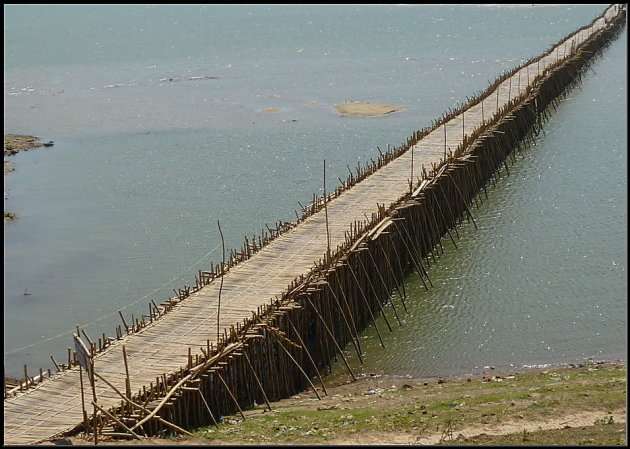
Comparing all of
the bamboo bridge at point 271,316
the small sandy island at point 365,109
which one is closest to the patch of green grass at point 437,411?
the bamboo bridge at point 271,316

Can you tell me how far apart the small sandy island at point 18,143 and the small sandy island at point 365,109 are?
1887cm

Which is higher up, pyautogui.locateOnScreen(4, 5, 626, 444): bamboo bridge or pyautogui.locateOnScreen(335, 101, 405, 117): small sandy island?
pyautogui.locateOnScreen(335, 101, 405, 117): small sandy island

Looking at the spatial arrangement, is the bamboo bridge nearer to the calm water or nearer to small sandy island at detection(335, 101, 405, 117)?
the calm water

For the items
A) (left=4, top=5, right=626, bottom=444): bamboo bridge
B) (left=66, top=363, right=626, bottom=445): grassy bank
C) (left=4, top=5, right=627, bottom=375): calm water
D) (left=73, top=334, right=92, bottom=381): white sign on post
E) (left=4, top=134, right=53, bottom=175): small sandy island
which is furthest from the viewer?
(left=4, top=134, right=53, bottom=175): small sandy island

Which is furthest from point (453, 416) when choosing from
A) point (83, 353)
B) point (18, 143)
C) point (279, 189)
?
point (18, 143)

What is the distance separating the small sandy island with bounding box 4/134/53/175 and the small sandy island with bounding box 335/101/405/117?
61.9 ft

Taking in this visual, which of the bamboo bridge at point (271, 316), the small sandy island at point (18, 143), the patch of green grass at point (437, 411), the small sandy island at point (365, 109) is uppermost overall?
the small sandy island at point (365, 109)

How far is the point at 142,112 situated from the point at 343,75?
2069 centimetres

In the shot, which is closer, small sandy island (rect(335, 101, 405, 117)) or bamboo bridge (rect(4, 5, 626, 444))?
bamboo bridge (rect(4, 5, 626, 444))

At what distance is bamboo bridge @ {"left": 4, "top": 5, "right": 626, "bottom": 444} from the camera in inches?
729

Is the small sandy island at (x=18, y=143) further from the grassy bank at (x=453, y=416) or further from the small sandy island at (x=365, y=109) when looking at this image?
the grassy bank at (x=453, y=416)

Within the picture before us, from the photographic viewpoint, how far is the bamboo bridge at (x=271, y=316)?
60.7 ft

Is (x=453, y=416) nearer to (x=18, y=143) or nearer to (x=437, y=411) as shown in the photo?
(x=437, y=411)

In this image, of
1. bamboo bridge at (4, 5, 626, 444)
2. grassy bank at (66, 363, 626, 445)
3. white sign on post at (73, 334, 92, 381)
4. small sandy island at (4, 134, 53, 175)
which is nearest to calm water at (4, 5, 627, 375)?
small sandy island at (4, 134, 53, 175)
